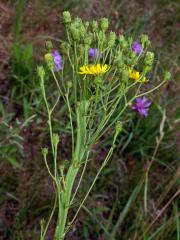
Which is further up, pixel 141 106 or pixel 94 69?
pixel 94 69

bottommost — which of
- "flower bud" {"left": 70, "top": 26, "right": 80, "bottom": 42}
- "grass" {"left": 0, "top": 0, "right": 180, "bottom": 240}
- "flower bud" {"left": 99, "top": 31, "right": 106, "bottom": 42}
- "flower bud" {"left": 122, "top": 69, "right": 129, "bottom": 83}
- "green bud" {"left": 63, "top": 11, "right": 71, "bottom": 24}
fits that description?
"grass" {"left": 0, "top": 0, "right": 180, "bottom": 240}

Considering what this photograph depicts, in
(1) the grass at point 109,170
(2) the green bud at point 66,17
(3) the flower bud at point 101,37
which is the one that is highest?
(2) the green bud at point 66,17

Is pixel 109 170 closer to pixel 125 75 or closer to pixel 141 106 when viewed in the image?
pixel 141 106

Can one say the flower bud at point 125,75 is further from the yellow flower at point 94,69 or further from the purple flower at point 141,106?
the purple flower at point 141,106

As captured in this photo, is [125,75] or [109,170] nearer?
[125,75]

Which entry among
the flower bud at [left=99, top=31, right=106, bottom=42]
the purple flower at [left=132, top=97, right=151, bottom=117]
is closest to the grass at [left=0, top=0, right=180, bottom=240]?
the purple flower at [left=132, top=97, right=151, bottom=117]

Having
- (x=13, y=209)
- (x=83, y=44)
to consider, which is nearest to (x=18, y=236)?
(x=13, y=209)

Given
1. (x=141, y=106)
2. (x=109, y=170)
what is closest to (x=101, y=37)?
(x=109, y=170)

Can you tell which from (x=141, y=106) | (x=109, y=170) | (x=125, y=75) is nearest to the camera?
(x=125, y=75)

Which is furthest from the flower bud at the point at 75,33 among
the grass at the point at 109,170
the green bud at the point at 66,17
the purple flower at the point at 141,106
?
the purple flower at the point at 141,106

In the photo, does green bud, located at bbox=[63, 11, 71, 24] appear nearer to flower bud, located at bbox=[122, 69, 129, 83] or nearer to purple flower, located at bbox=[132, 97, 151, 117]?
flower bud, located at bbox=[122, 69, 129, 83]
